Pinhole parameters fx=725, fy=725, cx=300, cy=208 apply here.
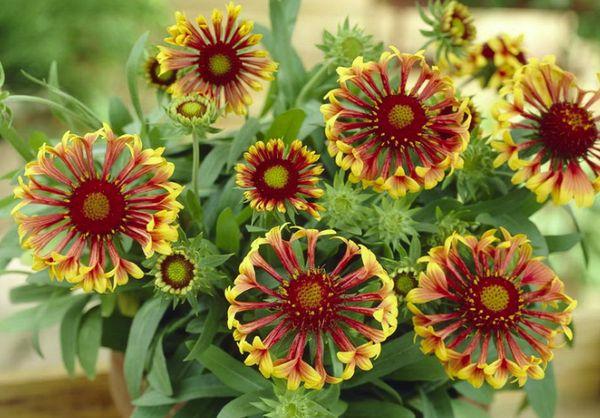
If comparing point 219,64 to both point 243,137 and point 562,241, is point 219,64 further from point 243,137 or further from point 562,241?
point 562,241

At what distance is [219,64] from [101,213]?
0.46 feet

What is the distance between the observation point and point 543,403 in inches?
21.9

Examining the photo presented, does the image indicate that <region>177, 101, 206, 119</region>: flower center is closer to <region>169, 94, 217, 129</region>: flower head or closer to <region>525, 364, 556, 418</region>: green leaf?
<region>169, 94, 217, 129</region>: flower head

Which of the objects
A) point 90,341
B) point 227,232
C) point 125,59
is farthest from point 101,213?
point 125,59

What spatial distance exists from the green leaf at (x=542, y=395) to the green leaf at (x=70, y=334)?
37 centimetres

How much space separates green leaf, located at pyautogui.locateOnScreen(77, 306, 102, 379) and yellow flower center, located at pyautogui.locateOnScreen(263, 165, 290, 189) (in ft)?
0.82

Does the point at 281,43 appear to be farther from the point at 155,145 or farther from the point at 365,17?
the point at 365,17

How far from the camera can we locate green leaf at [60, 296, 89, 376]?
0.61 m

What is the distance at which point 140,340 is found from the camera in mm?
549

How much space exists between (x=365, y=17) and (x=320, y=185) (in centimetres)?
229

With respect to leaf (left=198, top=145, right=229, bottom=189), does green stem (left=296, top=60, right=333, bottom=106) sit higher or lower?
higher

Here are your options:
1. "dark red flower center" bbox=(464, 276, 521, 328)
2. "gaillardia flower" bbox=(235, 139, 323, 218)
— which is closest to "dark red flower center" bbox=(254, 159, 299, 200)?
"gaillardia flower" bbox=(235, 139, 323, 218)

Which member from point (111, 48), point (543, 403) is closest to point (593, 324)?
point (543, 403)

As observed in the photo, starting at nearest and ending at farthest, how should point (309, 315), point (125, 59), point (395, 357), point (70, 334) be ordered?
1. point (309, 315)
2. point (395, 357)
3. point (70, 334)
4. point (125, 59)
